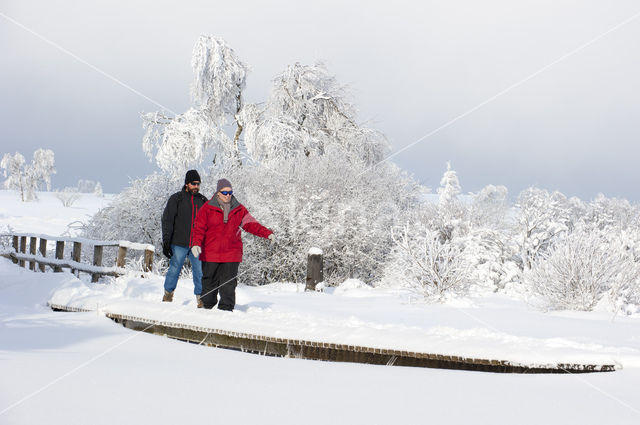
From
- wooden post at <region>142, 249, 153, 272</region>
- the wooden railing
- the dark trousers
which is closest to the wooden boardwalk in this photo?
the dark trousers

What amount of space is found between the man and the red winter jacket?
1.90 feet

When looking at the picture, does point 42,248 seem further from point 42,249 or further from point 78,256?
point 78,256

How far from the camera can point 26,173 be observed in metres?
65.5

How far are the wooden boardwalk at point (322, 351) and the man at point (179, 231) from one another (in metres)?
1.29

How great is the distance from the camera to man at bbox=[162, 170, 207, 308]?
21.3ft

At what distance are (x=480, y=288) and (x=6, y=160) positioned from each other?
2740 inches

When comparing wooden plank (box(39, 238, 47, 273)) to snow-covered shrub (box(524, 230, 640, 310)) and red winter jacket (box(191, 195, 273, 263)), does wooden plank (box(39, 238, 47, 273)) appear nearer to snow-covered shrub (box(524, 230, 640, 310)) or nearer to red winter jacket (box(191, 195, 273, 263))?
red winter jacket (box(191, 195, 273, 263))

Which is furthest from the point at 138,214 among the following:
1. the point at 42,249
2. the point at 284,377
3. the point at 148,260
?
the point at 284,377

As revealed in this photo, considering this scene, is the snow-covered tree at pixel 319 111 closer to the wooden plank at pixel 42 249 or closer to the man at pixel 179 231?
the wooden plank at pixel 42 249

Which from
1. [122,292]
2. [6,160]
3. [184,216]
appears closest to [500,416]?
[184,216]

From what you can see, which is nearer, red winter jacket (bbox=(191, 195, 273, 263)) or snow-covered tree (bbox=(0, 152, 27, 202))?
red winter jacket (bbox=(191, 195, 273, 263))

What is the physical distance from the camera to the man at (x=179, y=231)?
6.49 m

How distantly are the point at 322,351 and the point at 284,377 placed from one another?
89cm

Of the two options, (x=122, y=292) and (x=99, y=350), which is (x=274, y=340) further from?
(x=122, y=292)
